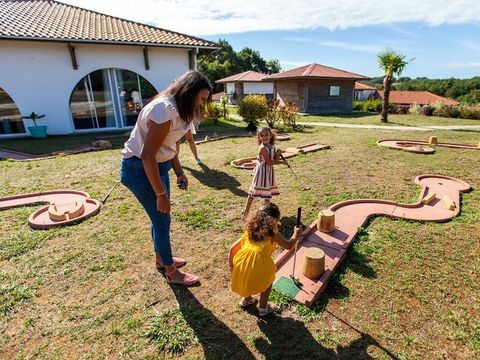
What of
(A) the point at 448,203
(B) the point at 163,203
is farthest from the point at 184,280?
(A) the point at 448,203

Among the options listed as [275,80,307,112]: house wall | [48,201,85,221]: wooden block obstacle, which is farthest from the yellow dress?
[275,80,307,112]: house wall

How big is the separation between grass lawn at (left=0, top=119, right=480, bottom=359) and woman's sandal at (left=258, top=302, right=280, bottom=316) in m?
0.07

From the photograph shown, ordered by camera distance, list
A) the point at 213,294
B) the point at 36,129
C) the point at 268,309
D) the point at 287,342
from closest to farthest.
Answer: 1. the point at 287,342
2. the point at 268,309
3. the point at 213,294
4. the point at 36,129

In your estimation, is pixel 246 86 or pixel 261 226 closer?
pixel 261 226

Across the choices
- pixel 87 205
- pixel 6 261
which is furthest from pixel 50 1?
pixel 6 261

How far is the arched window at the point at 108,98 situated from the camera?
12.6m

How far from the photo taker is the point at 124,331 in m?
2.32

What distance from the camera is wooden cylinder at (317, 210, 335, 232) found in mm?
3744

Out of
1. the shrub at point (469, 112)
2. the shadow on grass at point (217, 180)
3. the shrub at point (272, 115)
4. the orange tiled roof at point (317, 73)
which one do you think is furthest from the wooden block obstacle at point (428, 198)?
the shrub at point (469, 112)

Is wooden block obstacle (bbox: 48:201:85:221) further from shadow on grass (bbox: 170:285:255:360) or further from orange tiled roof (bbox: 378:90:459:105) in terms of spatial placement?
orange tiled roof (bbox: 378:90:459:105)

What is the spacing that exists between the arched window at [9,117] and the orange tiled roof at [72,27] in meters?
2.30

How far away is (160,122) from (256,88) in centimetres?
3407

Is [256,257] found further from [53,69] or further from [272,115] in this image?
[53,69]

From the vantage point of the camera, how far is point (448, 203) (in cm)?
463
